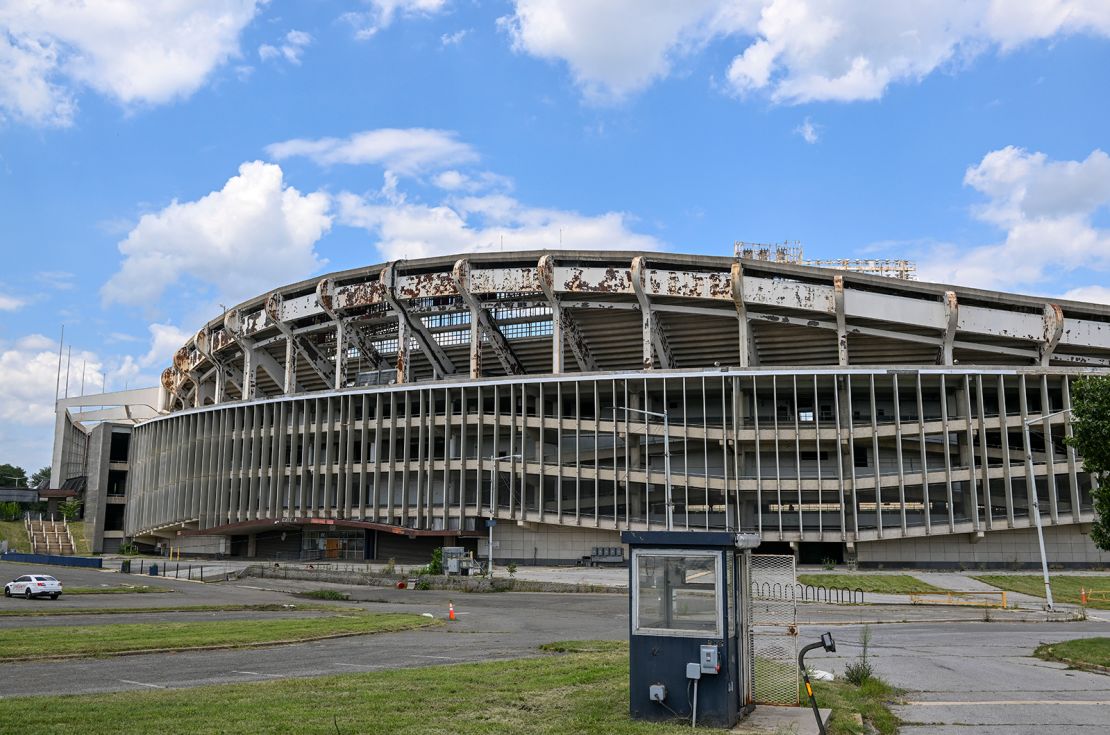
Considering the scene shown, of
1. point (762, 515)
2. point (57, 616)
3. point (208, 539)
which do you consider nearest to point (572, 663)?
point (57, 616)

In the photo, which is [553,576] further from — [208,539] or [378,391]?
[208,539]

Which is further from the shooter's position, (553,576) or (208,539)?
(208,539)

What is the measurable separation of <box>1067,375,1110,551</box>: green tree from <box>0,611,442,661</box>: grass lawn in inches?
806

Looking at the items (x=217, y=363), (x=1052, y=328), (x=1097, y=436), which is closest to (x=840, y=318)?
(x=1052, y=328)

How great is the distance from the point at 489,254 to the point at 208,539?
40.2 metres

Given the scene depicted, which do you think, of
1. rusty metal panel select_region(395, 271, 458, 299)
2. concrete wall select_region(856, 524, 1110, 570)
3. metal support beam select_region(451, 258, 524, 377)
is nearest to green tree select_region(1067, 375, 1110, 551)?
concrete wall select_region(856, 524, 1110, 570)

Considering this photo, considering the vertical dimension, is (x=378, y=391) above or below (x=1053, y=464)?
above

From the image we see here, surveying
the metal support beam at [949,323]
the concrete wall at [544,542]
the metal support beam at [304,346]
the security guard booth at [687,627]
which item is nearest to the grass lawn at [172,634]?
the security guard booth at [687,627]

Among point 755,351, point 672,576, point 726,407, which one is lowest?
point 672,576

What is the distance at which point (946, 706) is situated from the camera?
593 inches

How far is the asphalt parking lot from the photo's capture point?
49.2 ft

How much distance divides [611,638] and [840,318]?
4089cm

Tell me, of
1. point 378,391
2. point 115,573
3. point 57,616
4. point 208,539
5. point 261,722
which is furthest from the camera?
point 208,539

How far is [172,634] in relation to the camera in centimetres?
2480
